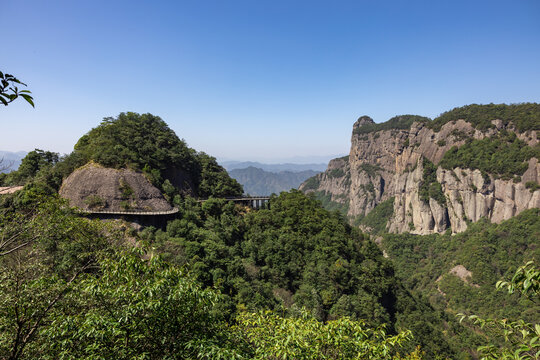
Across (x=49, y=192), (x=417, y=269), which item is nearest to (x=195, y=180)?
(x=49, y=192)

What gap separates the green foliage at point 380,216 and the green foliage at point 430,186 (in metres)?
32.7

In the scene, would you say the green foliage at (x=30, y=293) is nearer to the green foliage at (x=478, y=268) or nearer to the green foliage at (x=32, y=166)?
the green foliage at (x=32, y=166)

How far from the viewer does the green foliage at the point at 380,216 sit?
153250 mm

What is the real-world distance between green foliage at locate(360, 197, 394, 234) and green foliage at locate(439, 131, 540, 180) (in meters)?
49.7

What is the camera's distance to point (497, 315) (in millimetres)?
58688

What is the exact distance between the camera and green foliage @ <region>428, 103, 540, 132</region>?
95.2m

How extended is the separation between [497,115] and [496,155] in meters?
23.8

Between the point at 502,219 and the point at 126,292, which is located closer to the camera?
the point at 126,292

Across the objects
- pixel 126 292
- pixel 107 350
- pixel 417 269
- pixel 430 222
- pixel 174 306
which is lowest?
pixel 417 269

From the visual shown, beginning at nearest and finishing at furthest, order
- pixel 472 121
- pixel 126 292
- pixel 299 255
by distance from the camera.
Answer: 1. pixel 126 292
2. pixel 299 255
3. pixel 472 121

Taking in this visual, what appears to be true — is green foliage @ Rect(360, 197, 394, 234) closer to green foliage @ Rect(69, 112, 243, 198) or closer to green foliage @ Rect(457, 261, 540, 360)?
green foliage @ Rect(69, 112, 243, 198)

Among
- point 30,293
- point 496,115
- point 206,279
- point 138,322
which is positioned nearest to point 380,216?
point 496,115

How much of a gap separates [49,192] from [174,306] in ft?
123

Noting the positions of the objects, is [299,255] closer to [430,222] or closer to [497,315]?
[497,315]
